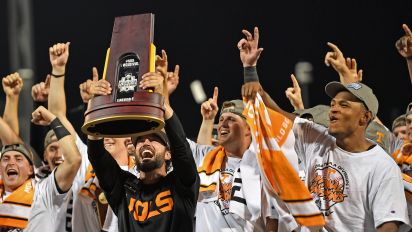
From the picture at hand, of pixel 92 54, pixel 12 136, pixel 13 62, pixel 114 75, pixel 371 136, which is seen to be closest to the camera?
pixel 114 75

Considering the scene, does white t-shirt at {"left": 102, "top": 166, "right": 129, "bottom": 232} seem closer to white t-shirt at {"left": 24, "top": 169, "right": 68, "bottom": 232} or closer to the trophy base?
white t-shirt at {"left": 24, "top": 169, "right": 68, "bottom": 232}

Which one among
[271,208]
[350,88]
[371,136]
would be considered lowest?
[271,208]

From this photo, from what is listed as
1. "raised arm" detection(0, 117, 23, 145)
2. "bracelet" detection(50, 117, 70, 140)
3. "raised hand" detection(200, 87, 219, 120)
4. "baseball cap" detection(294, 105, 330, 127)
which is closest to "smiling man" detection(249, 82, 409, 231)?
"baseball cap" detection(294, 105, 330, 127)

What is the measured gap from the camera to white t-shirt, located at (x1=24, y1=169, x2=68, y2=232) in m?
5.02

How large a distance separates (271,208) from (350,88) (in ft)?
2.62

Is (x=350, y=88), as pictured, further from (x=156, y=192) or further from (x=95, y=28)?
(x=95, y=28)

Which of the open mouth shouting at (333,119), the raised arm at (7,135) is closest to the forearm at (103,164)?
the open mouth shouting at (333,119)

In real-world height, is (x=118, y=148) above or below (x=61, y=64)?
below

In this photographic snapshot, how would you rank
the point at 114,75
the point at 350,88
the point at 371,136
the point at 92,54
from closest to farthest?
1. the point at 114,75
2. the point at 350,88
3. the point at 371,136
4. the point at 92,54

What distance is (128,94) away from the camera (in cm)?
353

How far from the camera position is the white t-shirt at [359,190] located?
4.07 meters

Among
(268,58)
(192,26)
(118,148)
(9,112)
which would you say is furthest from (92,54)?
(118,148)

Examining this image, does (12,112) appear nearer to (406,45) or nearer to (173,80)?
(173,80)

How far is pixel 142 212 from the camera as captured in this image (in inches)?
155
